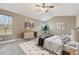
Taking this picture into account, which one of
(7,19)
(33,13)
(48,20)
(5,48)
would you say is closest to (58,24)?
(48,20)

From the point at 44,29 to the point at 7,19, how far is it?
99cm

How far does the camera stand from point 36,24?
2.34m

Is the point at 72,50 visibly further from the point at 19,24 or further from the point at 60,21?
the point at 19,24

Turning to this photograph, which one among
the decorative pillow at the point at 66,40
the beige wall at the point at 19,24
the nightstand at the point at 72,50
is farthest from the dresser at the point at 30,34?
the nightstand at the point at 72,50

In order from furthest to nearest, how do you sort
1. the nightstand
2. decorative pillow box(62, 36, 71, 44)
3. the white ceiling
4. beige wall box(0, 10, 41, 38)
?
beige wall box(0, 10, 41, 38)
decorative pillow box(62, 36, 71, 44)
the white ceiling
the nightstand

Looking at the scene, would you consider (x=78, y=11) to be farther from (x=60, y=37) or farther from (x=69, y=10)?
(x=60, y=37)

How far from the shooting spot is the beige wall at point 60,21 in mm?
2117

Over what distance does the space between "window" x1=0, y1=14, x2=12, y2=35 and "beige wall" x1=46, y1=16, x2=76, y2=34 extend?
1.01 meters

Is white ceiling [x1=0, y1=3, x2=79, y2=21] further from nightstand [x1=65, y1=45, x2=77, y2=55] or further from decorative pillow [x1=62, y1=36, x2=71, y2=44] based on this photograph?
nightstand [x1=65, y1=45, x2=77, y2=55]

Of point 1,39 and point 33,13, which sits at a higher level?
point 33,13

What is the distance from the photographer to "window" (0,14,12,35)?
6.94 ft

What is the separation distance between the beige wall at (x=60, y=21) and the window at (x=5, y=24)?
1015 millimetres

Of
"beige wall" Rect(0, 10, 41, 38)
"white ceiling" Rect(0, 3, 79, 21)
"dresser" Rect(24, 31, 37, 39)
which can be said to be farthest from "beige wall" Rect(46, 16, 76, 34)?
"dresser" Rect(24, 31, 37, 39)

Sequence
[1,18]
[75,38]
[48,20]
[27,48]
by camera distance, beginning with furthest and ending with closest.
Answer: [27,48], [48,20], [1,18], [75,38]
